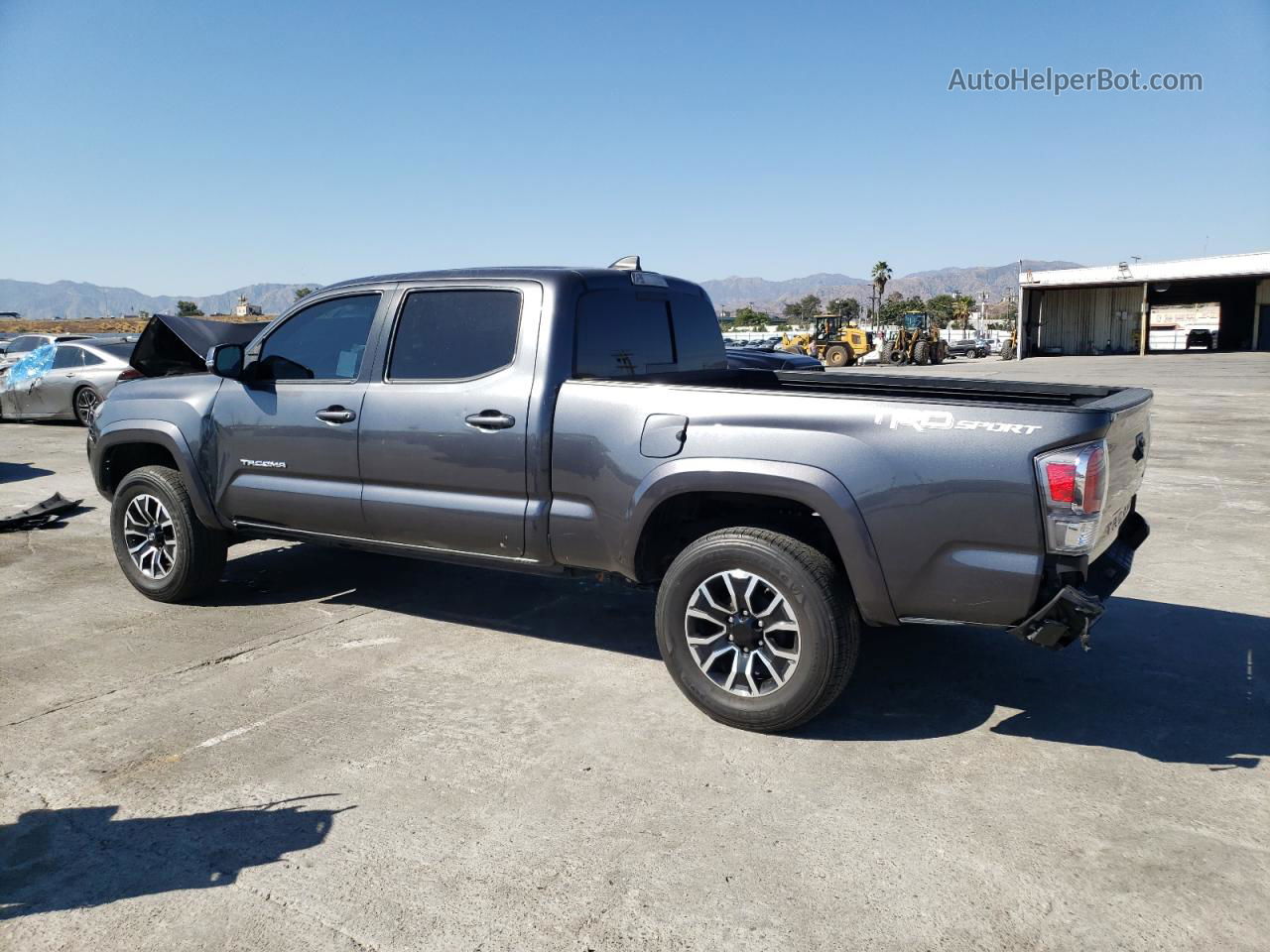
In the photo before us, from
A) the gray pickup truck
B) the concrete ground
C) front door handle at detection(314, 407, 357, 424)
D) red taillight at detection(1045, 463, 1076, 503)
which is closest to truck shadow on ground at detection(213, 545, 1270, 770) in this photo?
the concrete ground

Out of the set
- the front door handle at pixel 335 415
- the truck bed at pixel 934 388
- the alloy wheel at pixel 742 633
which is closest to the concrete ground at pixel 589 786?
the alloy wheel at pixel 742 633

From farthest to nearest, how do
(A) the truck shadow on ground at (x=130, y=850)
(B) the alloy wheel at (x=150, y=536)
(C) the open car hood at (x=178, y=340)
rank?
(C) the open car hood at (x=178, y=340), (B) the alloy wheel at (x=150, y=536), (A) the truck shadow on ground at (x=130, y=850)

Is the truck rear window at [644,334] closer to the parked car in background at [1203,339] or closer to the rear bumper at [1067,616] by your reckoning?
the rear bumper at [1067,616]

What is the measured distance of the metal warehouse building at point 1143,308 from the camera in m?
46.9

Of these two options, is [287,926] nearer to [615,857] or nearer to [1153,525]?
[615,857]

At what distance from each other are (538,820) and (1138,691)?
112 inches

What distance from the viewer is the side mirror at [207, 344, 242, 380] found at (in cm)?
527

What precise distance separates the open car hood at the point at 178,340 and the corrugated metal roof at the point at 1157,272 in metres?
46.9

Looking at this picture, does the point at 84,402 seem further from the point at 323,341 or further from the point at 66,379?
the point at 323,341

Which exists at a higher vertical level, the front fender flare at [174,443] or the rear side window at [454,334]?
the rear side window at [454,334]

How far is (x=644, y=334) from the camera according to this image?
5.01 m

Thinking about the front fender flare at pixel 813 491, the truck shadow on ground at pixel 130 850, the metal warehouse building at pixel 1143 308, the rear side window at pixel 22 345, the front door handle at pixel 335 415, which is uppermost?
the metal warehouse building at pixel 1143 308

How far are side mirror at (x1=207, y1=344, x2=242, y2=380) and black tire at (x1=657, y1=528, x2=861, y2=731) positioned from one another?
289 cm

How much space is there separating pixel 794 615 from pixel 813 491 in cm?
51
